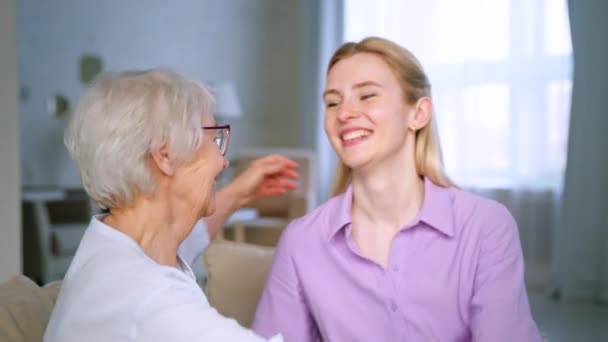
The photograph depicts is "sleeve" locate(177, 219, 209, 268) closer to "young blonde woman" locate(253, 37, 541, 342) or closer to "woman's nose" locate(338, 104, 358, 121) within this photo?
"young blonde woman" locate(253, 37, 541, 342)

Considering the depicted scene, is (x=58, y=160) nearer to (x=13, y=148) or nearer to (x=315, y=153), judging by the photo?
(x=315, y=153)

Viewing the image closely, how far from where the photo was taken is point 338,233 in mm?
1562

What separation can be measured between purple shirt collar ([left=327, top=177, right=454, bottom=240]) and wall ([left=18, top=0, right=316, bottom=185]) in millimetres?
4449

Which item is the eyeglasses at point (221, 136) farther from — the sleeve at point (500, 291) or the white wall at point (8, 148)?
the white wall at point (8, 148)

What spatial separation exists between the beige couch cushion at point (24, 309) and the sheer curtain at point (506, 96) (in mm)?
4279

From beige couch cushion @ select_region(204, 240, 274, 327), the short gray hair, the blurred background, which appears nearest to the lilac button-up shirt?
beige couch cushion @ select_region(204, 240, 274, 327)

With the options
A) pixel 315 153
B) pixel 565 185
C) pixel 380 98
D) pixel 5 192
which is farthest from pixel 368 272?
pixel 315 153

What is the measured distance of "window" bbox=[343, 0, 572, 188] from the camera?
4953 millimetres

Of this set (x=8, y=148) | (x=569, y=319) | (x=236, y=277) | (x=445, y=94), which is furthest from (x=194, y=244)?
(x=445, y=94)

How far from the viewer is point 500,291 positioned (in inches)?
53.5

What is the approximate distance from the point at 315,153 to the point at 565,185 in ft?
7.25

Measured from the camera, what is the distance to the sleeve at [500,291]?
1.34 meters

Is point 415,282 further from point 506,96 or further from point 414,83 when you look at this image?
point 506,96

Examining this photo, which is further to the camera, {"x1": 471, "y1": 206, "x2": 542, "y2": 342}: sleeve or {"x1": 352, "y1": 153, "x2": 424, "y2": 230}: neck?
{"x1": 352, "y1": 153, "x2": 424, "y2": 230}: neck
